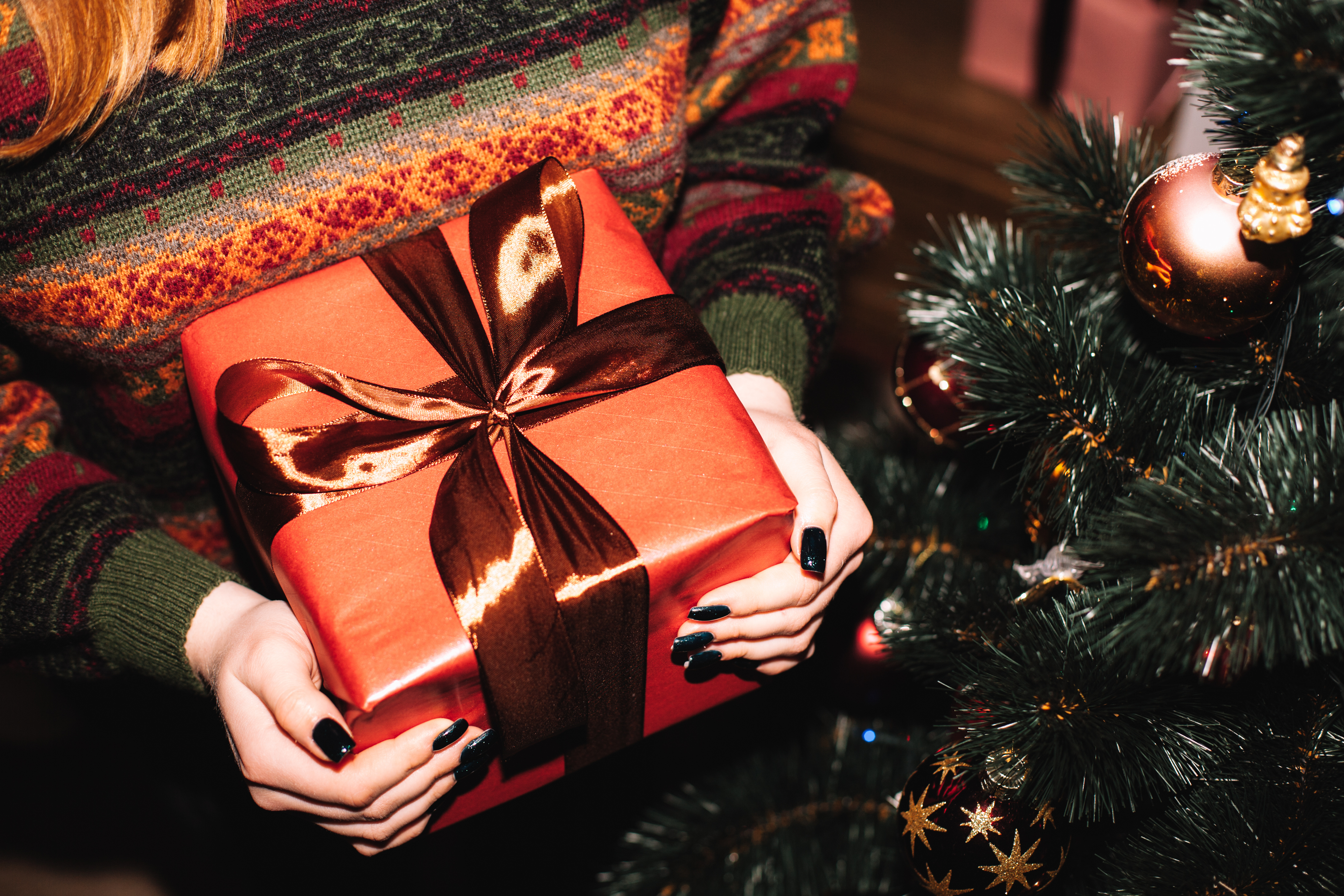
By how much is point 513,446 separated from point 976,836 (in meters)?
0.42

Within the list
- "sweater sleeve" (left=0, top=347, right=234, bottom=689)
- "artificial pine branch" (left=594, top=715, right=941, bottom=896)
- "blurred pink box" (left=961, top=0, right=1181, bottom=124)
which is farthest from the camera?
"blurred pink box" (left=961, top=0, right=1181, bottom=124)

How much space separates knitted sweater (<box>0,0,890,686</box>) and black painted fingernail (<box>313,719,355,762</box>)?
207mm

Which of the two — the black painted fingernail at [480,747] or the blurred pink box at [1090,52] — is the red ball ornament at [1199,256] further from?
the blurred pink box at [1090,52]

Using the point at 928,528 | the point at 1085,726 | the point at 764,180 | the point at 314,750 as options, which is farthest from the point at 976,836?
the point at 764,180

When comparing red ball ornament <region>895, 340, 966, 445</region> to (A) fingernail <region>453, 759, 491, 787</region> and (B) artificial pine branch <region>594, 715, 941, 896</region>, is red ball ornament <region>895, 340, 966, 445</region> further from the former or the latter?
(A) fingernail <region>453, 759, 491, 787</region>

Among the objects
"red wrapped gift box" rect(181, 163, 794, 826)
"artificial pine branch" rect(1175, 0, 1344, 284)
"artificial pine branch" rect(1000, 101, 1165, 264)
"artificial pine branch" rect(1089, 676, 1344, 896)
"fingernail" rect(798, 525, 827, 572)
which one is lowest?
"artificial pine branch" rect(1089, 676, 1344, 896)

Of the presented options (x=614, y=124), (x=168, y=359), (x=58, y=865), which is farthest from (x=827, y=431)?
(x=58, y=865)

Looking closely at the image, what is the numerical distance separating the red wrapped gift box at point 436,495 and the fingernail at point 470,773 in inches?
0.5

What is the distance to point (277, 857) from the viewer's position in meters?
1.21

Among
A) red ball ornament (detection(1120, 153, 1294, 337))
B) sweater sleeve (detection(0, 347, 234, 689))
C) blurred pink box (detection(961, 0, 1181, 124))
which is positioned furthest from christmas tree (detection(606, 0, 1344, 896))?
blurred pink box (detection(961, 0, 1181, 124))

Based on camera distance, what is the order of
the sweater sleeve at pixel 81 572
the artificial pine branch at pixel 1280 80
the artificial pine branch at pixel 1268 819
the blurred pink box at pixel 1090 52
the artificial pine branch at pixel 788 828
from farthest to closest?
the blurred pink box at pixel 1090 52 → the artificial pine branch at pixel 788 828 → the sweater sleeve at pixel 81 572 → the artificial pine branch at pixel 1268 819 → the artificial pine branch at pixel 1280 80

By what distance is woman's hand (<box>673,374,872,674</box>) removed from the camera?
60 centimetres

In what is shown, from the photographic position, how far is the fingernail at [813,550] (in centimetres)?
60

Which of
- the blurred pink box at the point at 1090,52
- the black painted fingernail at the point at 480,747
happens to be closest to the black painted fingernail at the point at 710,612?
the black painted fingernail at the point at 480,747
